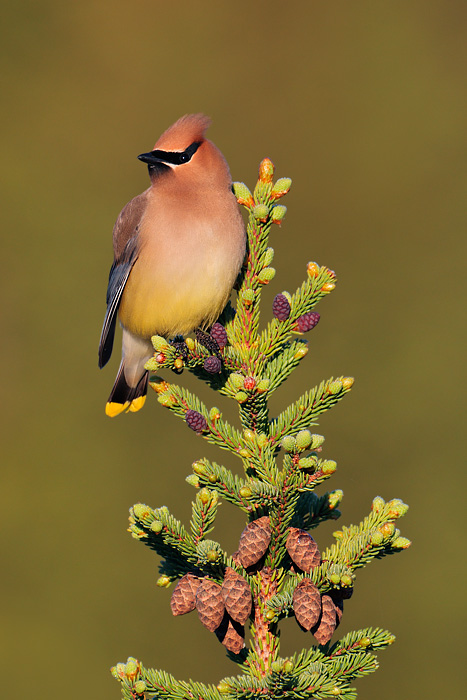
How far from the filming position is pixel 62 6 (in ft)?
27.4

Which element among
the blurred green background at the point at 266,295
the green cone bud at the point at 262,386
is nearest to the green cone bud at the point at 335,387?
the green cone bud at the point at 262,386

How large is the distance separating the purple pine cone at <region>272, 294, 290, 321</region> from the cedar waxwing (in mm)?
606

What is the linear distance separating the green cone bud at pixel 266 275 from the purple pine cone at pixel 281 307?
19 centimetres

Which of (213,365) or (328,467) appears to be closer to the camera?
(328,467)

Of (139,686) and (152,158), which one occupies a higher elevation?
(152,158)

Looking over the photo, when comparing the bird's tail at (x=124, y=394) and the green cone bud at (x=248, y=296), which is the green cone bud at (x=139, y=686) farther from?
the bird's tail at (x=124, y=394)

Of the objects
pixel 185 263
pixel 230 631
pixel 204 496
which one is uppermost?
pixel 185 263

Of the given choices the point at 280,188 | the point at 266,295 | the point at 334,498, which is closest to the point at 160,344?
the point at 280,188

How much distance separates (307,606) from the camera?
194cm

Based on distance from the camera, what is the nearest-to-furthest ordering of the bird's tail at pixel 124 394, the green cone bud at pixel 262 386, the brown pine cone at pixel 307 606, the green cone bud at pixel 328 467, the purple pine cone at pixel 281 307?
the brown pine cone at pixel 307 606 < the green cone bud at pixel 328 467 < the green cone bud at pixel 262 386 < the purple pine cone at pixel 281 307 < the bird's tail at pixel 124 394

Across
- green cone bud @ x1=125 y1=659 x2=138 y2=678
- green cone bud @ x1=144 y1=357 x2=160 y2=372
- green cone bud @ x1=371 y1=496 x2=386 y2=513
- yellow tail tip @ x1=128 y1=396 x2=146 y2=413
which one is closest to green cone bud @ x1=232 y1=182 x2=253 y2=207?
green cone bud @ x1=144 y1=357 x2=160 y2=372

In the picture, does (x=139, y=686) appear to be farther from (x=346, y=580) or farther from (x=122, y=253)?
(x=122, y=253)

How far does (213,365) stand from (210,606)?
697 millimetres

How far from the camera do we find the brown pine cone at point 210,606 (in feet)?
6.54
